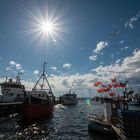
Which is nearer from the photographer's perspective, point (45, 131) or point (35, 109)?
point (45, 131)

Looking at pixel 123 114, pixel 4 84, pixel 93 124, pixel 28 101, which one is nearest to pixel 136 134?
pixel 123 114

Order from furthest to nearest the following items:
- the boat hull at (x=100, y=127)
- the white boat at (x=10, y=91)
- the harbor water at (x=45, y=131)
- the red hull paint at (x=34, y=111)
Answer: the white boat at (x=10, y=91) → the red hull paint at (x=34, y=111) → the harbor water at (x=45, y=131) → the boat hull at (x=100, y=127)

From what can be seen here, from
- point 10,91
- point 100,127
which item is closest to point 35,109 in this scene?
point 100,127

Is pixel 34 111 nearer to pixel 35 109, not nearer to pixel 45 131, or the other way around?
pixel 35 109

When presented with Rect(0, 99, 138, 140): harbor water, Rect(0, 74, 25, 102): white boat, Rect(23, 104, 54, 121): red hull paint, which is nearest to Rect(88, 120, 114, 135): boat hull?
Rect(0, 99, 138, 140): harbor water

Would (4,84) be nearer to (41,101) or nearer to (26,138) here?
(41,101)

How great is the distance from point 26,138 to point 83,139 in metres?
6.59

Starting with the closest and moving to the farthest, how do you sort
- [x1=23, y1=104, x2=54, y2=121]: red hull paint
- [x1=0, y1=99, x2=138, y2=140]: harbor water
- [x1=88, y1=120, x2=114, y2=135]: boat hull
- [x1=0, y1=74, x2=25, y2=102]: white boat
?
[x1=88, y1=120, x2=114, y2=135]: boat hull, [x1=0, y1=99, x2=138, y2=140]: harbor water, [x1=23, y1=104, x2=54, y2=121]: red hull paint, [x1=0, y1=74, x2=25, y2=102]: white boat

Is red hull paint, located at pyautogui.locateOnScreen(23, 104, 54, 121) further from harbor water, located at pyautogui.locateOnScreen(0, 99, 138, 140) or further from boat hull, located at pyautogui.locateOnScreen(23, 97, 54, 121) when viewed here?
harbor water, located at pyautogui.locateOnScreen(0, 99, 138, 140)

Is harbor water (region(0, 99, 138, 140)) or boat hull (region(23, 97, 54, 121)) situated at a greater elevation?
boat hull (region(23, 97, 54, 121))

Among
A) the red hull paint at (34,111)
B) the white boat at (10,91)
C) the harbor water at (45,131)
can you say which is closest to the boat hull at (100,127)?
the harbor water at (45,131)

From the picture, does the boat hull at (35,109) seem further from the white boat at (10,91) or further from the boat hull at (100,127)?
the white boat at (10,91)

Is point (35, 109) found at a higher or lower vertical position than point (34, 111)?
higher

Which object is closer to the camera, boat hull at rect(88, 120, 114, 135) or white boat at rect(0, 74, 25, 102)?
boat hull at rect(88, 120, 114, 135)
